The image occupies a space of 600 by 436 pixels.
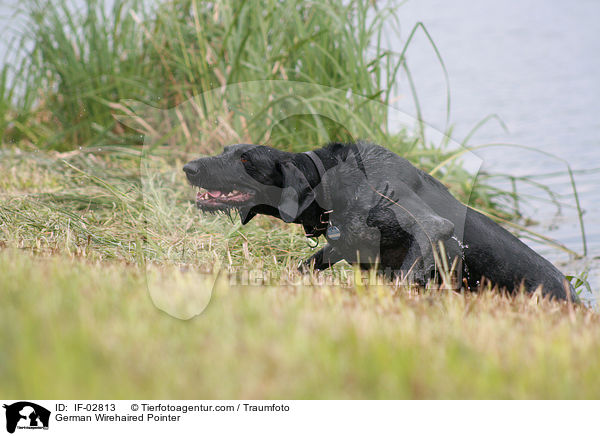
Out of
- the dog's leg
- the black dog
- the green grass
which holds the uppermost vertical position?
the black dog

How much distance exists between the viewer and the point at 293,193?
3127mm

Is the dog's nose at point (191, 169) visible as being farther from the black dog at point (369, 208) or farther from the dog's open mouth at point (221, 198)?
the dog's open mouth at point (221, 198)

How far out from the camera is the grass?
1.81 meters

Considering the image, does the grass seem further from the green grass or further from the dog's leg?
the dog's leg

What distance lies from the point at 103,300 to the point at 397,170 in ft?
5.63

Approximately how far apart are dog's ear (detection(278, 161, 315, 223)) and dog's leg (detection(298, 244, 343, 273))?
1.62ft

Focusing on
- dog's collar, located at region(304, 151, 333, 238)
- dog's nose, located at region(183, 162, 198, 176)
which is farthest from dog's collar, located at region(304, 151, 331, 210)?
dog's nose, located at region(183, 162, 198, 176)

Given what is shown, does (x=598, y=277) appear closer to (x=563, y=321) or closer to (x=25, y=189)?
(x=563, y=321)

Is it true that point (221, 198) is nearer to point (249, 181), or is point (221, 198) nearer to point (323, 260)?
point (249, 181)

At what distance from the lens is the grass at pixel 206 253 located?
5.94 ft
